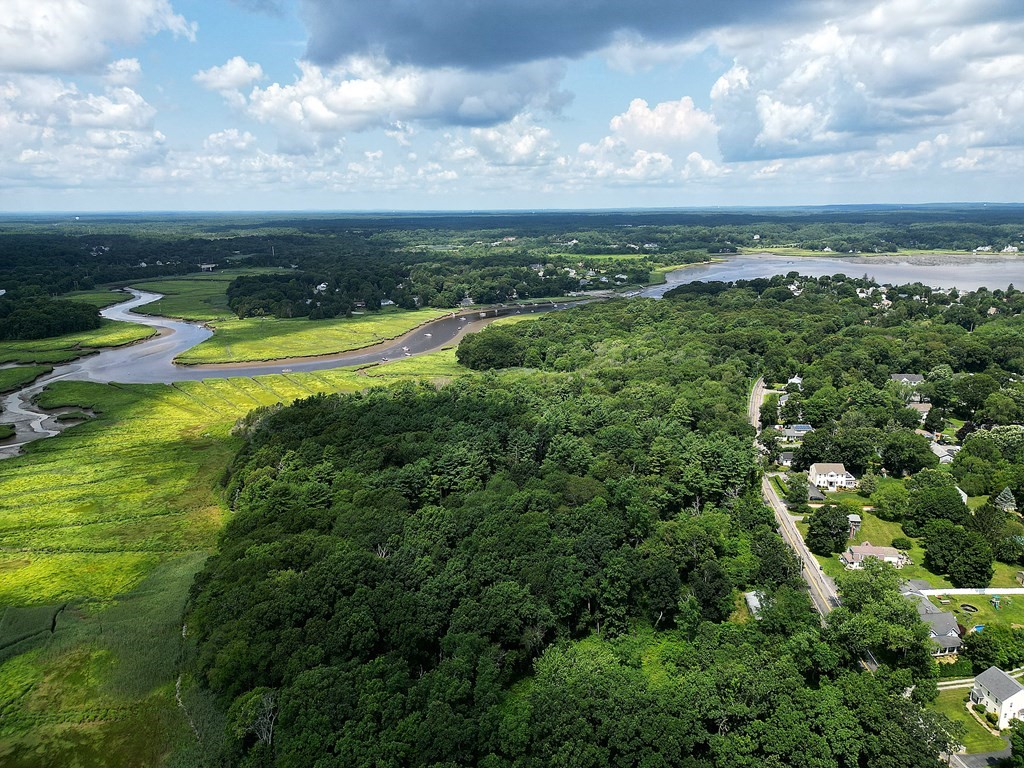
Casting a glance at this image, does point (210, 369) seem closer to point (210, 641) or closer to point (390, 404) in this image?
point (390, 404)

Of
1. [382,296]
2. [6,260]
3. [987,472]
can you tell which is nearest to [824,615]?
[987,472]

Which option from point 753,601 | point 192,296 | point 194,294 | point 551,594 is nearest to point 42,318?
point 192,296

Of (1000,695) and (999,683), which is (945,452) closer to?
(999,683)

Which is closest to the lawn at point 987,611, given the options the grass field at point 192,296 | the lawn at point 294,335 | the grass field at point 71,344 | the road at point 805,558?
the road at point 805,558

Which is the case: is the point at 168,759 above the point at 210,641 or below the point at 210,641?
below

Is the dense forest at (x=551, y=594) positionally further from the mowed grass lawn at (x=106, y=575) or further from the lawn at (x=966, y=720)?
the mowed grass lawn at (x=106, y=575)
